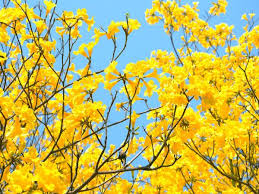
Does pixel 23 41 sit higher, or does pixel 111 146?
pixel 23 41

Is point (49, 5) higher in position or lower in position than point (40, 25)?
higher

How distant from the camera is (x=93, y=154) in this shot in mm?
3428

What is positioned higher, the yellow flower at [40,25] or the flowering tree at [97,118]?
the yellow flower at [40,25]

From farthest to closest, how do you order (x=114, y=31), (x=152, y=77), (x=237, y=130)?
(x=237, y=130)
(x=114, y=31)
(x=152, y=77)

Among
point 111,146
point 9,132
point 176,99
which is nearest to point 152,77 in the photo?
point 176,99

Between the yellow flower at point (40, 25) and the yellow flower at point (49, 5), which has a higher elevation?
the yellow flower at point (49, 5)

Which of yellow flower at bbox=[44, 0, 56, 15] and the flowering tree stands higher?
yellow flower at bbox=[44, 0, 56, 15]

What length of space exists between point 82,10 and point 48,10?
0.39 m

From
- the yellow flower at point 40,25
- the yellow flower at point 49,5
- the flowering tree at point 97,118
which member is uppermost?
the yellow flower at point 49,5

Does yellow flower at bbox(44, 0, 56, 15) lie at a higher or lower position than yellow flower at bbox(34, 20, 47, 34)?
higher

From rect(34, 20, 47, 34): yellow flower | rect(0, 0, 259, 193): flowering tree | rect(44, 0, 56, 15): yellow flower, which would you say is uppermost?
rect(44, 0, 56, 15): yellow flower

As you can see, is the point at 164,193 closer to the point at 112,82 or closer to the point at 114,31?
the point at 112,82

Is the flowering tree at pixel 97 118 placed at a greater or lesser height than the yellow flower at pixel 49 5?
lesser

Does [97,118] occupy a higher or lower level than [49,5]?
lower
